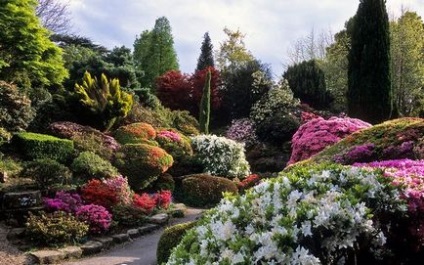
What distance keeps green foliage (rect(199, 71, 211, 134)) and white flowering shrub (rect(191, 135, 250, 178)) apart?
4.90 m

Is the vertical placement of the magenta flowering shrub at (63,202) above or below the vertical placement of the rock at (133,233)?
above

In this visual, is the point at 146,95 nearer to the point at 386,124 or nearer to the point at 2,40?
the point at 2,40

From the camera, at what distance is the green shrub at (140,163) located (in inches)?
488

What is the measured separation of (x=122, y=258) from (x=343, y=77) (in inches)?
701

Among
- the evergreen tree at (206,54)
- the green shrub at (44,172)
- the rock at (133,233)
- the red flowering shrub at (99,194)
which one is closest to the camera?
the rock at (133,233)

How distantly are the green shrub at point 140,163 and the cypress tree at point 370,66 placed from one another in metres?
7.90

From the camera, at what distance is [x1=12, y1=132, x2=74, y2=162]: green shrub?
11078 mm

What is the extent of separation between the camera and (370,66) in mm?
17578

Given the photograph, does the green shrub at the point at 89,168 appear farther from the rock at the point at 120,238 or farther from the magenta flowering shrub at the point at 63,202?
the rock at the point at 120,238

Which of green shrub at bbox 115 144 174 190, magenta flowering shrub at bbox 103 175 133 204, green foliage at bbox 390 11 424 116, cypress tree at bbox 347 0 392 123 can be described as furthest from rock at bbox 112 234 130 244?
green foliage at bbox 390 11 424 116

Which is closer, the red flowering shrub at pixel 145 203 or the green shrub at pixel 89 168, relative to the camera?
the red flowering shrub at pixel 145 203

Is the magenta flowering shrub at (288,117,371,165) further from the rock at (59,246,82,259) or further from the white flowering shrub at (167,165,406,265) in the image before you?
the white flowering shrub at (167,165,406,265)

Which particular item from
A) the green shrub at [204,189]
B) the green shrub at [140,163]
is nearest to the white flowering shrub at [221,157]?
the green shrub at [204,189]

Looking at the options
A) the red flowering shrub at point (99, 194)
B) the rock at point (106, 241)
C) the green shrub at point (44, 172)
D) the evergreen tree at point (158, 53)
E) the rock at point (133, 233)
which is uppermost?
the evergreen tree at point (158, 53)
